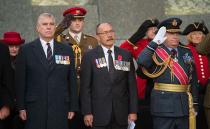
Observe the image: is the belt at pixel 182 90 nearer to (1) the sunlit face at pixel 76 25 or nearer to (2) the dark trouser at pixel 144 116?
(2) the dark trouser at pixel 144 116

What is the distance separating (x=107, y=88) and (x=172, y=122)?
0.86m

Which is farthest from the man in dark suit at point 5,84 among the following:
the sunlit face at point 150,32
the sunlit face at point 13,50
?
the sunlit face at point 150,32

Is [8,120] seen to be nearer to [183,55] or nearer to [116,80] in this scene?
[116,80]

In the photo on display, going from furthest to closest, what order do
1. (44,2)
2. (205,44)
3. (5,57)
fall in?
(44,2)
(205,44)
(5,57)

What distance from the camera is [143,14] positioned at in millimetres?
10367

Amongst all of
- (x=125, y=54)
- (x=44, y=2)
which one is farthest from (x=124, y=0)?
(x=125, y=54)

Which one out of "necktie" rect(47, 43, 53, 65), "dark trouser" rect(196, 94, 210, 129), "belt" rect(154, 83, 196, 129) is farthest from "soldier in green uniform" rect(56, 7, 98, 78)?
"dark trouser" rect(196, 94, 210, 129)

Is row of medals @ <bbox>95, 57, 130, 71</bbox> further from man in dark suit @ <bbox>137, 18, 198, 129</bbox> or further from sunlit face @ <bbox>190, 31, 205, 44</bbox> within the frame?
sunlit face @ <bbox>190, 31, 205, 44</bbox>

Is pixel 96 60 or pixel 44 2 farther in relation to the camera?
pixel 44 2

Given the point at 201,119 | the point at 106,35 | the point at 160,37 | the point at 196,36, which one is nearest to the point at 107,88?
the point at 106,35

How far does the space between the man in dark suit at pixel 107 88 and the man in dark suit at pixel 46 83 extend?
0.76 feet

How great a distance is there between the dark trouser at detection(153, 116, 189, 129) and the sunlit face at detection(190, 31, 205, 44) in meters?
1.73

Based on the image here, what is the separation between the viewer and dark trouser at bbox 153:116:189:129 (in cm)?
686

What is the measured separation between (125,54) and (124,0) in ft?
11.4
